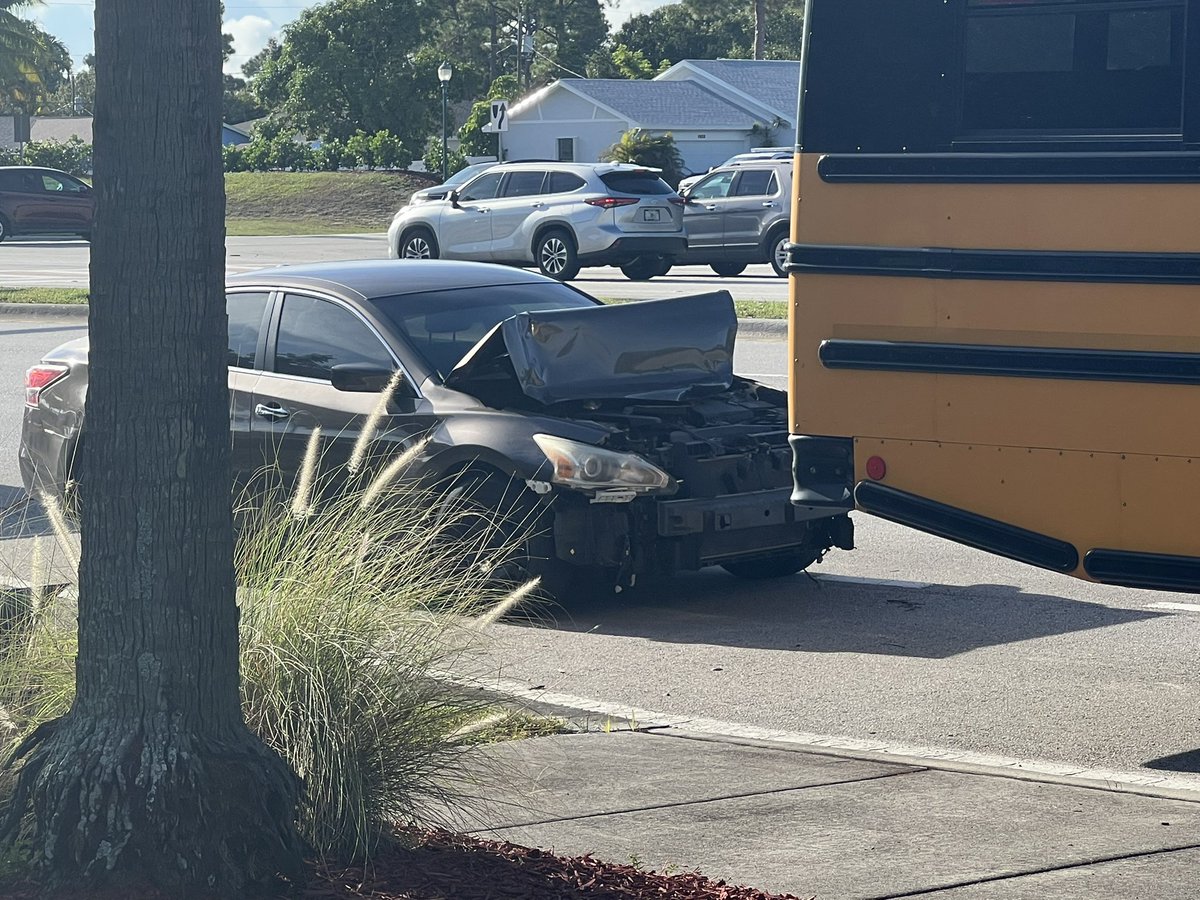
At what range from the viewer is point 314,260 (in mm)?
32438

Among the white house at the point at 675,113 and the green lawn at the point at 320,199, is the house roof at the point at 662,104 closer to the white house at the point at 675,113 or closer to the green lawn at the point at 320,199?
the white house at the point at 675,113

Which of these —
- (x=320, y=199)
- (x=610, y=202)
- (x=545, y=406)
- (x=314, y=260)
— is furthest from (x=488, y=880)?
(x=320, y=199)

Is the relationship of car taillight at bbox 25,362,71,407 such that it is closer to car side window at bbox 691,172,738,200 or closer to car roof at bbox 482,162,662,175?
car roof at bbox 482,162,662,175

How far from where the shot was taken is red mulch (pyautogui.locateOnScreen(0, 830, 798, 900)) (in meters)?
3.97

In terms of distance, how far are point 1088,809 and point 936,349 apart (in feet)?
5.07

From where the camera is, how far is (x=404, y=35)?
67.1 metres

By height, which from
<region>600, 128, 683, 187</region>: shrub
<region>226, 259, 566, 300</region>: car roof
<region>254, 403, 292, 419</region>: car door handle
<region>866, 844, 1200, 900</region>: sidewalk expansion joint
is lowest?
<region>866, 844, 1200, 900</region>: sidewalk expansion joint

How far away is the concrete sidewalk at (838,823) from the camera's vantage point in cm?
443

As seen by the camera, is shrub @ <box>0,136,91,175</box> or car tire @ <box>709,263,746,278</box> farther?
shrub @ <box>0,136,91,175</box>

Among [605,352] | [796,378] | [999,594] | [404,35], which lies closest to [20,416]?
[605,352]

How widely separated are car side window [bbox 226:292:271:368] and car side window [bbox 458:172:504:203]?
18.4m

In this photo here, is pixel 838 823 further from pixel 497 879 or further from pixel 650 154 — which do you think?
pixel 650 154

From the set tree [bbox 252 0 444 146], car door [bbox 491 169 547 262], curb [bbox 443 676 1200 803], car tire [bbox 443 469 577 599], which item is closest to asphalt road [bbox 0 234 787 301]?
car door [bbox 491 169 547 262]

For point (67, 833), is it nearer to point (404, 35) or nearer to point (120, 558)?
point (120, 558)
